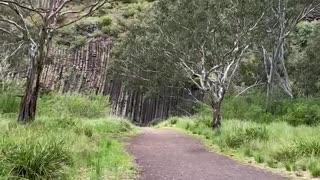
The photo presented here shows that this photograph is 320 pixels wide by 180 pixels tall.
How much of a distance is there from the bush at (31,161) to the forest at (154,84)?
0.02m

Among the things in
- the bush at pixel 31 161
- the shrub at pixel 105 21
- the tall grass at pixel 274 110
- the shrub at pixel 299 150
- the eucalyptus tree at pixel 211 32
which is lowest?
→ the bush at pixel 31 161

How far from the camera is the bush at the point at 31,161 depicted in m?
6.45

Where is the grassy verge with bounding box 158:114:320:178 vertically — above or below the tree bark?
below

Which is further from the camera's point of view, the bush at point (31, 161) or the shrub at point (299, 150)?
the shrub at point (299, 150)

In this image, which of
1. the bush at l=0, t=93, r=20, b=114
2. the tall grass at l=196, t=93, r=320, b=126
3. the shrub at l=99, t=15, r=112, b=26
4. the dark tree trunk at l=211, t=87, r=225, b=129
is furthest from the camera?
the shrub at l=99, t=15, r=112, b=26

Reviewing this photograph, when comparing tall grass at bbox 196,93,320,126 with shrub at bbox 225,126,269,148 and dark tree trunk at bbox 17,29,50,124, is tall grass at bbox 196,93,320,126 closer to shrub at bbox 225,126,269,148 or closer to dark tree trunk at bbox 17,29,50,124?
shrub at bbox 225,126,269,148

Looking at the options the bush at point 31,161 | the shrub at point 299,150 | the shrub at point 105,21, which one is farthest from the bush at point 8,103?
the shrub at point 105,21

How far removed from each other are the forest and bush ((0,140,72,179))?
0.02 meters

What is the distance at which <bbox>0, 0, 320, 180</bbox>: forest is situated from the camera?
373 inches

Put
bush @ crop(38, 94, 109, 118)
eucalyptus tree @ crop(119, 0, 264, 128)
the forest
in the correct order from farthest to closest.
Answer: bush @ crop(38, 94, 109, 118), eucalyptus tree @ crop(119, 0, 264, 128), the forest

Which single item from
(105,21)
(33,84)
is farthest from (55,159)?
(105,21)

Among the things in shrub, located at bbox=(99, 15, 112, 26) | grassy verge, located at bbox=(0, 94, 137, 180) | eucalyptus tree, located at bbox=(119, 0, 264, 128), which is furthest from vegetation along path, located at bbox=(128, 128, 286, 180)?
shrub, located at bbox=(99, 15, 112, 26)

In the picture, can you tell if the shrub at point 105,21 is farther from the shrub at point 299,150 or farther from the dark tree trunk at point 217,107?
the shrub at point 299,150

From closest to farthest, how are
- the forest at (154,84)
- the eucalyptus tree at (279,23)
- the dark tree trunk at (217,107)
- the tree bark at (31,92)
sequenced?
the forest at (154,84) < the tree bark at (31,92) < the dark tree trunk at (217,107) < the eucalyptus tree at (279,23)
